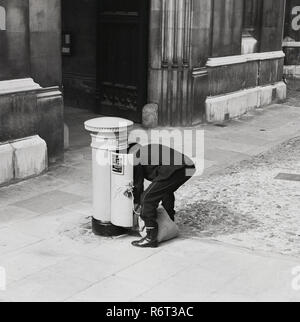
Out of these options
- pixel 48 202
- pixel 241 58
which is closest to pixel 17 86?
pixel 48 202

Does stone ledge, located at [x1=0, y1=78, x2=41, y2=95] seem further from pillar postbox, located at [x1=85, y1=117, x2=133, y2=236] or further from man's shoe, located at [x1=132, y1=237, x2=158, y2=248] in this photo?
man's shoe, located at [x1=132, y1=237, x2=158, y2=248]

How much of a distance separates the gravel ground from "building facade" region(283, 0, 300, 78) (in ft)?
42.6

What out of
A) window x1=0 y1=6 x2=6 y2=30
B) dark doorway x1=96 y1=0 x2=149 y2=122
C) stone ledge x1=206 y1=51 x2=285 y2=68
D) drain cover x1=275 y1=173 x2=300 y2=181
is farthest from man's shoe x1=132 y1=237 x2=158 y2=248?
stone ledge x1=206 y1=51 x2=285 y2=68

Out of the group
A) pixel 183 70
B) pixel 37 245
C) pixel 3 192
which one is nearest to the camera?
pixel 37 245

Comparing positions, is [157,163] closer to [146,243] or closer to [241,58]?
[146,243]

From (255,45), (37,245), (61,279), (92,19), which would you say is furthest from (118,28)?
(61,279)

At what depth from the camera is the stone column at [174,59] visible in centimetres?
1290

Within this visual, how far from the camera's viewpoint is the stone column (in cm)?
1290

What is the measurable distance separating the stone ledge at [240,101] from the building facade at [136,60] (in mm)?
28

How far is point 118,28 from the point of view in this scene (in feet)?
45.3

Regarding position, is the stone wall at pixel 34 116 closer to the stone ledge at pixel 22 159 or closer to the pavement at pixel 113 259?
the stone ledge at pixel 22 159

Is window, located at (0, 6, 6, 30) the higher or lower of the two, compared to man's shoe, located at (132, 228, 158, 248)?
higher

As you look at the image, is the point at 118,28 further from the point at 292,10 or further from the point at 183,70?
the point at 292,10

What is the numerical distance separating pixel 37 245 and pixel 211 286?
2132 mm
